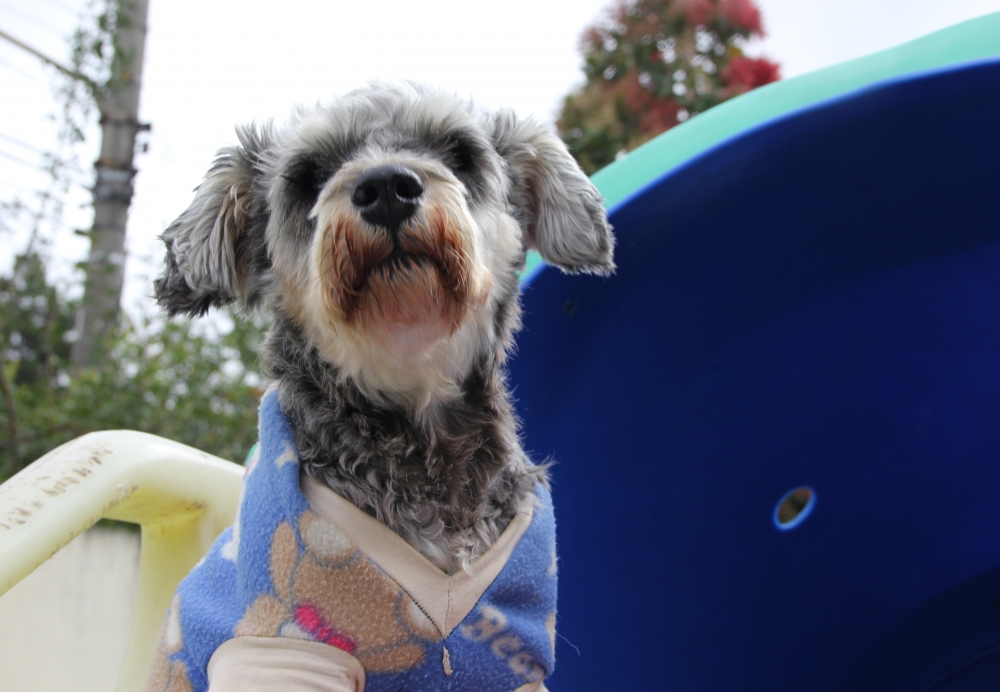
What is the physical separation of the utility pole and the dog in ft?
9.31

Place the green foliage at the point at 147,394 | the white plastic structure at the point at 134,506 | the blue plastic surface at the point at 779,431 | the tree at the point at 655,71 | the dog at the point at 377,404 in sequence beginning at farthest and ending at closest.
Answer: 1. the tree at the point at 655,71
2. the green foliage at the point at 147,394
3. the blue plastic surface at the point at 779,431
4. the white plastic structure at the point at 134,506
5. the dog at the point at 377,404

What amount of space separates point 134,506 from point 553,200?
51.8 inches

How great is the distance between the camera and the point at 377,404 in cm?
167

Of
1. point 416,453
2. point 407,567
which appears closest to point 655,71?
point 416,453

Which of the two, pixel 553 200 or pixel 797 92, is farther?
pixel 553 200

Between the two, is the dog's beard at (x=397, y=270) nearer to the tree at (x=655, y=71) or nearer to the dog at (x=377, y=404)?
the dog at (x=377, y=404)

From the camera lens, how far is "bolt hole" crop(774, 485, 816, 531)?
2367 mm

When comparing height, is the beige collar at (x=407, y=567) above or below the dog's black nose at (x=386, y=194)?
below

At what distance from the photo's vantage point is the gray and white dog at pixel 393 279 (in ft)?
5.02

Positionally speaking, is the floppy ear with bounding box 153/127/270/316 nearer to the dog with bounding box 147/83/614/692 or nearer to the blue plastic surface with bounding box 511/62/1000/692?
the dog with bounding box 147/83/614/692

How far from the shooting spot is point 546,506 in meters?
1.75

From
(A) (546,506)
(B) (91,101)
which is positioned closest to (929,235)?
(A) (546,506)

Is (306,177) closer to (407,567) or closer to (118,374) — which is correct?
(407,567)

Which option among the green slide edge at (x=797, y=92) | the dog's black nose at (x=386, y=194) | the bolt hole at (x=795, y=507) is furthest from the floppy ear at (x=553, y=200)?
the bolt hole at (x=795, y=507)
